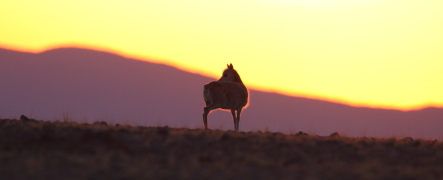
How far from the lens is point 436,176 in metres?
14.6

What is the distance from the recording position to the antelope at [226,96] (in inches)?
1027

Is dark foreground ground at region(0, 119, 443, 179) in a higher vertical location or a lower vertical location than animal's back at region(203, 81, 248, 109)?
lower

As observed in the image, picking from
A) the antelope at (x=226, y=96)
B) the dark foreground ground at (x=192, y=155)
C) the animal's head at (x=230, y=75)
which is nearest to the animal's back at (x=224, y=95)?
the antelope at (x=226, y=96)

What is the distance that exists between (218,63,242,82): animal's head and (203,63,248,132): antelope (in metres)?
→ 0.46

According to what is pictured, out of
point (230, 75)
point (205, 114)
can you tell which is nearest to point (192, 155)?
point (205, 114)

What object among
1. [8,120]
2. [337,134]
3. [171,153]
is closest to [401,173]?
[171,153]

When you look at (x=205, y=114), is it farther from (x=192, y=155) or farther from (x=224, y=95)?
(x=192, y=155)

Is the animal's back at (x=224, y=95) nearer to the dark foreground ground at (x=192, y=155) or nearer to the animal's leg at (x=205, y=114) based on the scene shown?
the animal's leg at (x=205, y=114)

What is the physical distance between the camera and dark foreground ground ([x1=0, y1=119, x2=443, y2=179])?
556 inches

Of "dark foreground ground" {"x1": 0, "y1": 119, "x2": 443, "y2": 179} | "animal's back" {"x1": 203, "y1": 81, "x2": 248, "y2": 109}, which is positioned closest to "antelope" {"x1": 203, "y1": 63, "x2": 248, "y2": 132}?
"animal's back" {"x1": 203, "y1": 81, "x2": 248, "y2": 109}

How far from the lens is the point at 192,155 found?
16.2 m

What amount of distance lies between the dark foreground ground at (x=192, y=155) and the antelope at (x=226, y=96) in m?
6.48

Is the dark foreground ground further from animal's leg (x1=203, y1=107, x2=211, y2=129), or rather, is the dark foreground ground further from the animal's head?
the animal's head

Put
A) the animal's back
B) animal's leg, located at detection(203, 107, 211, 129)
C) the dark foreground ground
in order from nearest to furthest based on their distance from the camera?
the dark foreground ground, animal's leg, located at detection(203, 107, 211, 129), the animal's back
